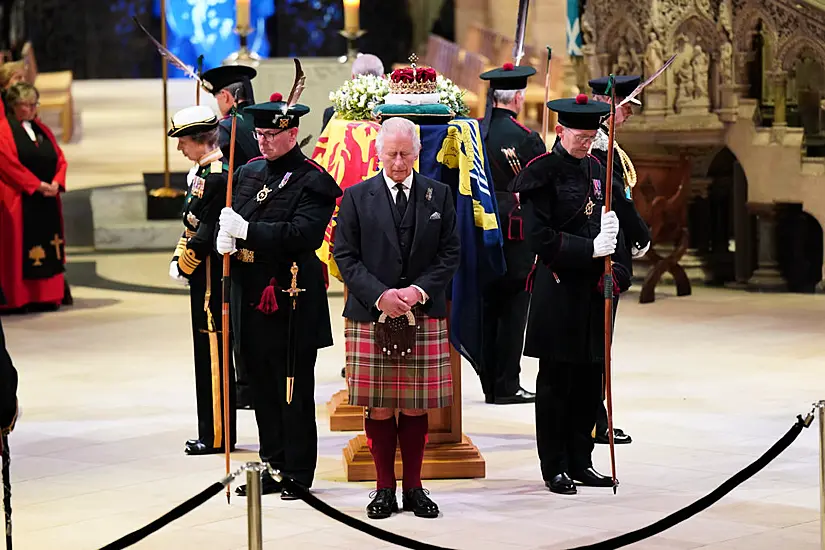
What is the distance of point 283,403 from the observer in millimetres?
7652

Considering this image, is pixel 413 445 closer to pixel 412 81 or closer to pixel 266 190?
pixel 266 190

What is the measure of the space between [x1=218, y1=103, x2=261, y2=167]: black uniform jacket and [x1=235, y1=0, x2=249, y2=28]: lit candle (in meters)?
5.86

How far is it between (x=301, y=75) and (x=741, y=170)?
7584 mm

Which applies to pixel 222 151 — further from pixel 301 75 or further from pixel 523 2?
pixel 523 2

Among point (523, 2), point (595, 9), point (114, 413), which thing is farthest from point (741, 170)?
point (114, 413)

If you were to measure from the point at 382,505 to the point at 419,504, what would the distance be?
0.16 m

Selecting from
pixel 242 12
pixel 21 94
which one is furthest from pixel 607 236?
pixel 242 12

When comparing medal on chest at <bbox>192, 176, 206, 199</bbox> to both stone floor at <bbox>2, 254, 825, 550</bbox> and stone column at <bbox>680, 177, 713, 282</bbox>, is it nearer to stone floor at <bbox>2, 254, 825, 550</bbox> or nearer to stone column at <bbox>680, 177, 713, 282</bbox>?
stone floor at <bbox>2, 254, 825, 550</bbox>

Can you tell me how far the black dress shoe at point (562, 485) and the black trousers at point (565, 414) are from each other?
4 cm

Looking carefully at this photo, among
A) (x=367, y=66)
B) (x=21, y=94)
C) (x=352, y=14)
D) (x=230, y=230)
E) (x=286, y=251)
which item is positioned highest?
(x=352, y=14)

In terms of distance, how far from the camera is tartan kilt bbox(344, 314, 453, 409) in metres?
7.13

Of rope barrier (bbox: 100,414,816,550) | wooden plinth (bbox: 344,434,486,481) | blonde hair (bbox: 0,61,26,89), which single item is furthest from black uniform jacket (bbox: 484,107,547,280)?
blonde hair (bbox: 0,61,26,89)

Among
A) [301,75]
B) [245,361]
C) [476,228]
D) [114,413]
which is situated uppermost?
[301,75]

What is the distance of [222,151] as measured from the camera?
865cm
